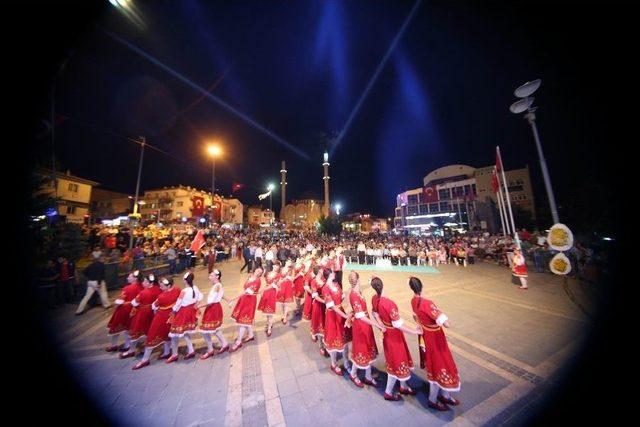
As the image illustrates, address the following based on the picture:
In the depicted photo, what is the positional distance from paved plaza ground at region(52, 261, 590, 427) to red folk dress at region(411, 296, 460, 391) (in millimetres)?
524

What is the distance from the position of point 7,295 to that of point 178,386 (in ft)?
22.8

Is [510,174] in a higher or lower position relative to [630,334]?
higher

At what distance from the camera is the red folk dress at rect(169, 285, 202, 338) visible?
4684 millimetres

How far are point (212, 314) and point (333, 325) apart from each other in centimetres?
281

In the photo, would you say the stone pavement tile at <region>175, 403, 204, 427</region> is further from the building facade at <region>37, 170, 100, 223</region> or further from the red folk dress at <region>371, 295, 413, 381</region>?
the building facade at <region>37, 170, 100, 223</region>

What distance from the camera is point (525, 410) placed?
10.5 feet

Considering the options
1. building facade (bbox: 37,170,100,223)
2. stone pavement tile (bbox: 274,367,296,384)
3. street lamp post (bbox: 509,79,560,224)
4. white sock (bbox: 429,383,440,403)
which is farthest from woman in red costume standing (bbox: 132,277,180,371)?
building facade (bbox: 37,170,100,223)

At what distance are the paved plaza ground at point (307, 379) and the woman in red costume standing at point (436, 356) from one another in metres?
0.19

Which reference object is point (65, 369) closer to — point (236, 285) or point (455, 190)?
point (236, 285)

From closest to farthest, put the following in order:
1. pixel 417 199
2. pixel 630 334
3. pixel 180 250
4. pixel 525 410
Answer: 1. pixel 525 410
2. pixel 630 334
3. pixel 180 250
4. pixel 417 199

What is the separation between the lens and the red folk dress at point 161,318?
4.59 metres

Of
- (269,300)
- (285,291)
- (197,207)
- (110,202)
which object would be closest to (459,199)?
(197,207)

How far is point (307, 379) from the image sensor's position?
404cm

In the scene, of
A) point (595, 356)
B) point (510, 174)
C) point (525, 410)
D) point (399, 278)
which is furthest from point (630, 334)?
point (510, 174)
